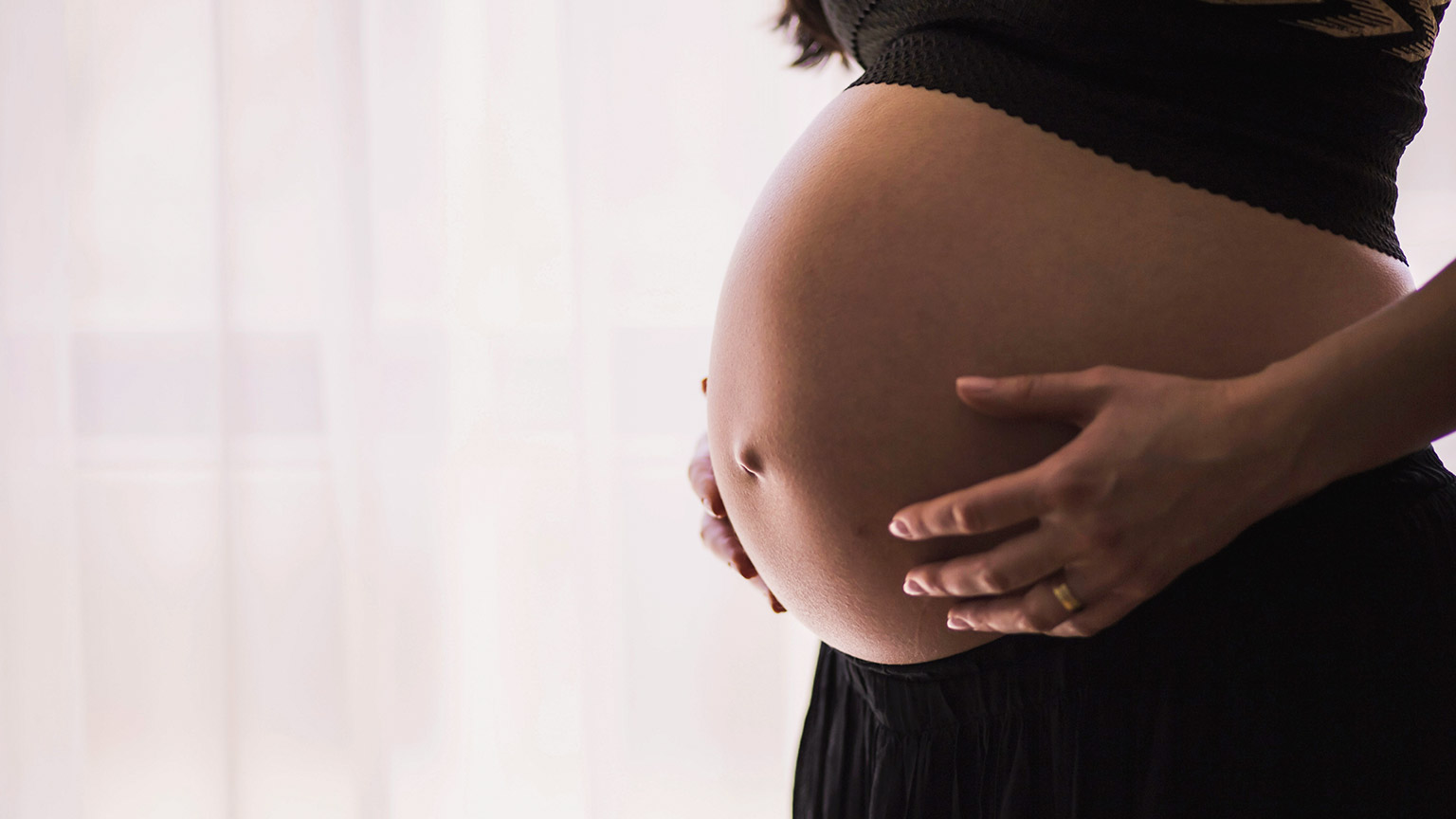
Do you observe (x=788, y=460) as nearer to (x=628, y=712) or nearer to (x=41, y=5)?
(x=628, y=712)

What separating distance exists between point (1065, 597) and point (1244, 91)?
0.98ft

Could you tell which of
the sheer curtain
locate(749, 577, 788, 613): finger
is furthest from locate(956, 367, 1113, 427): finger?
the sheer curtain

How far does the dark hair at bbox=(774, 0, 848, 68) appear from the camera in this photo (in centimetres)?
79

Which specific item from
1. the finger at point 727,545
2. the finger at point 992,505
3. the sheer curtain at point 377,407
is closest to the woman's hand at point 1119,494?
the finger at point 992,505

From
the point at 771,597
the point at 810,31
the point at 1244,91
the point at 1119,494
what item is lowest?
the point at 771,597

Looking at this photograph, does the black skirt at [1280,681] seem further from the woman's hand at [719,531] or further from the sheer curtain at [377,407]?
the sheer curtain at [377,407]

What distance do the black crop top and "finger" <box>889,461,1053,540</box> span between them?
20 centimetres

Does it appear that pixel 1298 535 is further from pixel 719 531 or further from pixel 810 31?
pixel 810 31

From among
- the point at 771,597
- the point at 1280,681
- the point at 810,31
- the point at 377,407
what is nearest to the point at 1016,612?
the point at 1280,681

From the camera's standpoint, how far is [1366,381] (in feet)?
1.30

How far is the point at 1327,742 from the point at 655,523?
37.9 inches

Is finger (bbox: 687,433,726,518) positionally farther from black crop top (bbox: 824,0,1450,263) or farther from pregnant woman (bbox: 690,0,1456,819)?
black crop top (bbox: 824,0,1450,263)

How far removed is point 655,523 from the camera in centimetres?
132

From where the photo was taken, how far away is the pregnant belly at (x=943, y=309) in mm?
467
